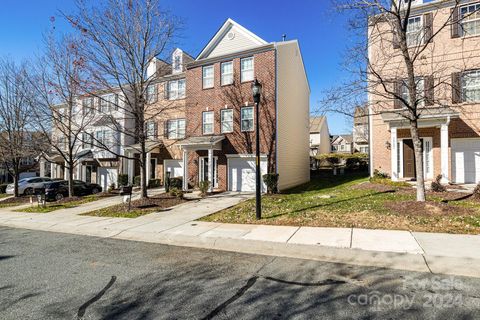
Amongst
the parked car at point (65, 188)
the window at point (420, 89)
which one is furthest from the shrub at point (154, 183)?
the window at point (420, 89)

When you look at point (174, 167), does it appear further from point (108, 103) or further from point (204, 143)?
point (108, 103)

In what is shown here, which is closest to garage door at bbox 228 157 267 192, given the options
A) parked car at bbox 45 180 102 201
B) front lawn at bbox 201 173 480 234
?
front lawn at bbox 201 173 480 234

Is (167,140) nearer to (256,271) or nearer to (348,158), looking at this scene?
(256,271)

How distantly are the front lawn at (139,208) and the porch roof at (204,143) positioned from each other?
4159 millimetres

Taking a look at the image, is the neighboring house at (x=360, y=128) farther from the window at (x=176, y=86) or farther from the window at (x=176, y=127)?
the window at (x=176, y=86)

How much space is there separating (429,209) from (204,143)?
12138 millimetres

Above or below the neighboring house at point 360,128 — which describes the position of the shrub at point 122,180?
below

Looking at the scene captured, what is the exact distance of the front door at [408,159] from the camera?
16438 millimetres

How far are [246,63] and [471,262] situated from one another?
52.4ft

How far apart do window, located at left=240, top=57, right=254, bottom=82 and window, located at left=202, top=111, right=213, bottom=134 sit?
127 inches

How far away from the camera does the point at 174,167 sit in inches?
864

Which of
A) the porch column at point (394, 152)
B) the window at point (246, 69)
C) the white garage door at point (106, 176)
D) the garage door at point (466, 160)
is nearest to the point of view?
the garage door at point (466, 160)

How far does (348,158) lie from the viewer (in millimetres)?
33938

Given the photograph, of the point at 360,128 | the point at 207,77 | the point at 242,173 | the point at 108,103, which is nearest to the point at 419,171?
the point at 242,173
